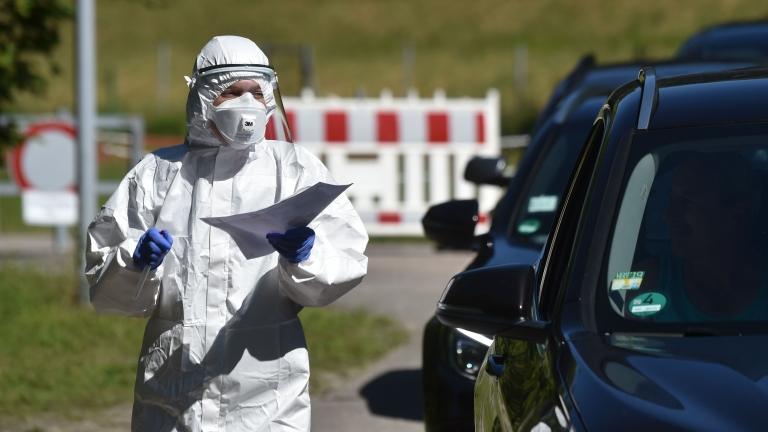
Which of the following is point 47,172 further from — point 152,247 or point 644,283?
point 644,283

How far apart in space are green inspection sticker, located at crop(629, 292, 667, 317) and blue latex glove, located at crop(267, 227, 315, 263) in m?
0.96

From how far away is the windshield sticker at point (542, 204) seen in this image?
7.05 meters

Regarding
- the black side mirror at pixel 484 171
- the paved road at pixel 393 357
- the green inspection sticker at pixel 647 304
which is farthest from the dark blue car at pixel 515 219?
the green inspection sticker at pixel 647 304

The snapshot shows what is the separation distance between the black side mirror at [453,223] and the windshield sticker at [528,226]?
0.20 metres

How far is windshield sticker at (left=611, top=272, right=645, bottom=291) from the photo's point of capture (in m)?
3.72

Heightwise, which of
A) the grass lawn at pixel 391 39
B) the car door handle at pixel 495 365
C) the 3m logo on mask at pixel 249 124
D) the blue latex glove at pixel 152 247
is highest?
the grass lawn at pixel 391 39

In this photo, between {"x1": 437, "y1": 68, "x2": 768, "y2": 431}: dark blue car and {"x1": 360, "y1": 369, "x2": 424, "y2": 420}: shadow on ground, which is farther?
{"x1": 360, "y1": 369, "x2": 424, "y2": 420}: shadow on ground

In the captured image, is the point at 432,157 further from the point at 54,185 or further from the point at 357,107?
the point at 54,185

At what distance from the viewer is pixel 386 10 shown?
75500 millimetres

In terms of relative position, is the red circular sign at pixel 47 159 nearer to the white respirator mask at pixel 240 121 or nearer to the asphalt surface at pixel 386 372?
the asphalt surface at pixel 386 372

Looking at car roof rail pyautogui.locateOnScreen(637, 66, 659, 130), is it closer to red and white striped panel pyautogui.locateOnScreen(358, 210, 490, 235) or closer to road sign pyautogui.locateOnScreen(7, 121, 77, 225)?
road sign pyautogui.locateOnScreen(7, 121, 77, 225)

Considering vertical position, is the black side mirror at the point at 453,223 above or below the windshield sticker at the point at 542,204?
below

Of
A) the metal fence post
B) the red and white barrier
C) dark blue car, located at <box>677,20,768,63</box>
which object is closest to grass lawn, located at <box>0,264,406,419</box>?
the metal fence post

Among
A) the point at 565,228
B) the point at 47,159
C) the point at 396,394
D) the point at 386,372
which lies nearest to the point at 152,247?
the point at 565,228
